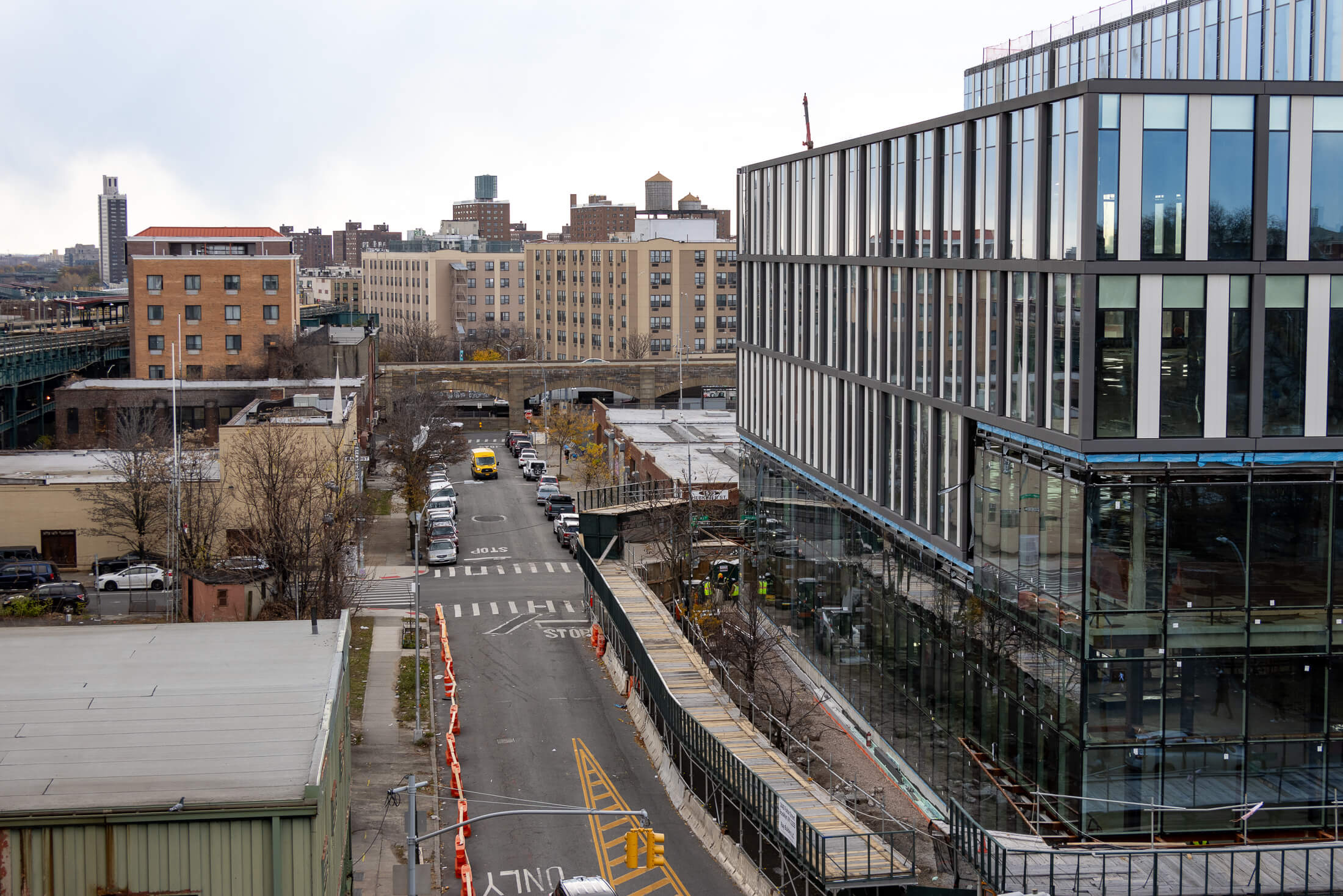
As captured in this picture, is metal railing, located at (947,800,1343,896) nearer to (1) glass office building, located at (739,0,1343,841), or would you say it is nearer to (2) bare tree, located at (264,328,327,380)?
(1) glass office building, located at (739,0,1343,841)

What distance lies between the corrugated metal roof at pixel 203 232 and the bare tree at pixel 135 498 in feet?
147

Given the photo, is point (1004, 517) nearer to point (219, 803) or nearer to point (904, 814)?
point (904, 814)

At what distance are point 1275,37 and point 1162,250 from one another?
13.1 metres

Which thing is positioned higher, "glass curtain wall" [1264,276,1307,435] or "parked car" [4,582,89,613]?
"glass curtain wall" [1264,276,1307,435]

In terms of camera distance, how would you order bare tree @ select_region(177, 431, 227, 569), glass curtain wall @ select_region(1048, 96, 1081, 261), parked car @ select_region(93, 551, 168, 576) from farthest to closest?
parked car @ select_region(93, 551, 168, 576) < bare tree @ select_region(177, 431, 227, 569) < glass curtain wall @ select_region(1048, 96, 1081, 261)

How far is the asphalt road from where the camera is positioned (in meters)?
32.2

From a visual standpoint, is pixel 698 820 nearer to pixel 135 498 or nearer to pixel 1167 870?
pixel 1167 870

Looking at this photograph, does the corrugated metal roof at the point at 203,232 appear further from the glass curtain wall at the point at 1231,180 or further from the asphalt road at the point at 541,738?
the glass curtain wall at the point at 1231,180

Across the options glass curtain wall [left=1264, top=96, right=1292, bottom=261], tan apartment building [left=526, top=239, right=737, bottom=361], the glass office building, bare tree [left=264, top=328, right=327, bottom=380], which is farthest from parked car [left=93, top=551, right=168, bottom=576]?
tan apartment building [left=526, top=239, right=737, bottom=361]

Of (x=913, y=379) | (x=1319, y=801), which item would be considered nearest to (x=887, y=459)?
(x=913, y=379)

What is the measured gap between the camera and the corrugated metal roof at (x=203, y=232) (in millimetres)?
104062

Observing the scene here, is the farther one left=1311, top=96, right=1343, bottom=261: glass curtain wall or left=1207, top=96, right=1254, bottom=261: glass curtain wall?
left=1311, top=96, right=1343, bottom=261: glass curtain wall

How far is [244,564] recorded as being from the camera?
169 feet

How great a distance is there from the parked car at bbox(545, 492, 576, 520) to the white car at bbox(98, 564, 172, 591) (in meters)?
26.4
